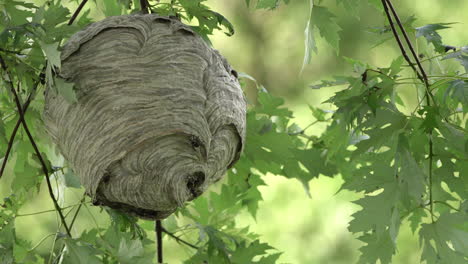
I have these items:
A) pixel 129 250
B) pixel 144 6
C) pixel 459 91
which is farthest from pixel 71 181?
pixel 459 91

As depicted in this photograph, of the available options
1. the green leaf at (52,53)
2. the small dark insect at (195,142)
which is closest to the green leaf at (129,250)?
the small dark insect at (195,142)

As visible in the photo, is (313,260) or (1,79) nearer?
(1,79)

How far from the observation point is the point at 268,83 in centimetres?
700

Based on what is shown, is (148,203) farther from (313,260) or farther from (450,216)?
(313,260)

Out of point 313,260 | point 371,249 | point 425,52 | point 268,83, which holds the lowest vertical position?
point 371,249

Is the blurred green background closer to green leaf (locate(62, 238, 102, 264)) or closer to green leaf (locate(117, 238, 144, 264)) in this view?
green leaf (locate(117, 238, 144, 264))

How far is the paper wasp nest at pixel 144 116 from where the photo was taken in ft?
3.74

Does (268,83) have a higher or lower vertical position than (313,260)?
higher

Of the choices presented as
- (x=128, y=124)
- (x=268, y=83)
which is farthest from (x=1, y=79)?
(x=268, y=83)

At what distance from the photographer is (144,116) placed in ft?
3.75

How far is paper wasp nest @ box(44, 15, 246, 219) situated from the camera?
3.74 ft

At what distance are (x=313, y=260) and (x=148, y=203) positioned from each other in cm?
413

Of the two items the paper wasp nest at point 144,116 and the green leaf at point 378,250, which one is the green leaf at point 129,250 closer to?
the paper wasp nest at point 144,116

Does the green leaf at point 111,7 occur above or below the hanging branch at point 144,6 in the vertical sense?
above
